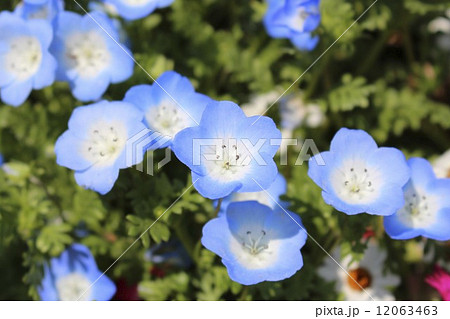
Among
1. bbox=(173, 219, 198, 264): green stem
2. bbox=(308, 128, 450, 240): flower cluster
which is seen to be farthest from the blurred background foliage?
bbox=(308, 128, 450, 240): flower cluster

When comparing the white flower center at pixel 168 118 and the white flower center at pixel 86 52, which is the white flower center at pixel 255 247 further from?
the white flower center at pixel 86 52

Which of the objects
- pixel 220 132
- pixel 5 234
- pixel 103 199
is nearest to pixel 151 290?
pixel 103 199

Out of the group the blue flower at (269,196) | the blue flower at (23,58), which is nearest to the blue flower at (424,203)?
the blue flower at (269,196)

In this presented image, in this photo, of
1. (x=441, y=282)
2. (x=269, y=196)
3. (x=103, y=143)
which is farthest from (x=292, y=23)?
(x=441, y=282)

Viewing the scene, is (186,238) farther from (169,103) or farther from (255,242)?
(169,103)

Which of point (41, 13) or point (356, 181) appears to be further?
point (41, 13)

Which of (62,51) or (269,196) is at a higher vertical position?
(62,51)

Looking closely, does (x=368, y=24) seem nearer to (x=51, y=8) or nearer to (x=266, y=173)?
(x=266, y=173)
